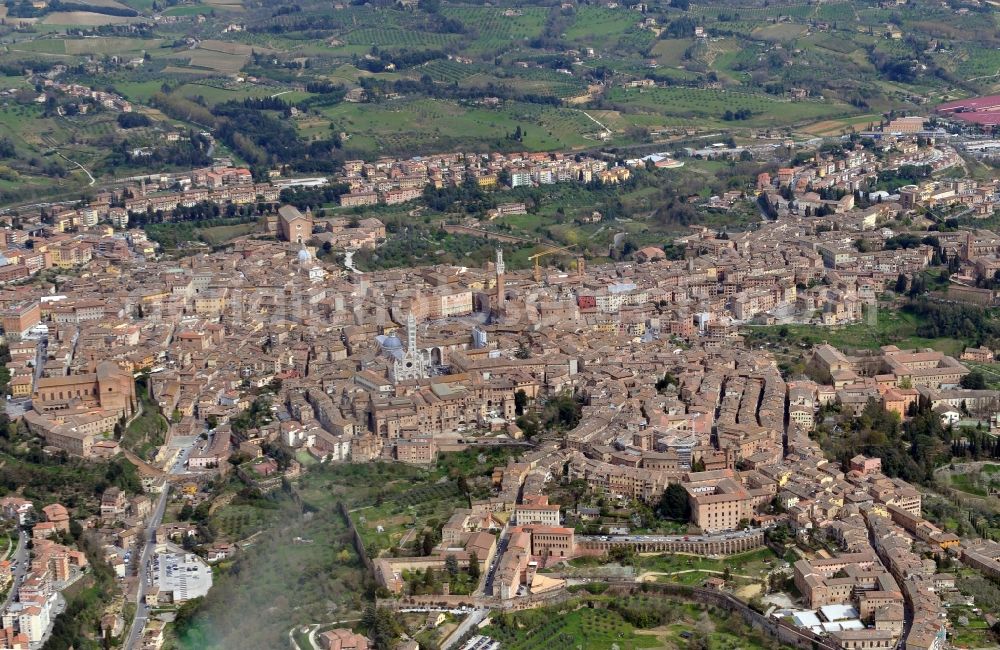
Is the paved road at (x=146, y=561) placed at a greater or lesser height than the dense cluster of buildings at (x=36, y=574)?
lesser

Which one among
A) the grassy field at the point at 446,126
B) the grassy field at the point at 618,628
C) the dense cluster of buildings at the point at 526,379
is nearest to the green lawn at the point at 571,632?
the grassy field at the point at 618,628

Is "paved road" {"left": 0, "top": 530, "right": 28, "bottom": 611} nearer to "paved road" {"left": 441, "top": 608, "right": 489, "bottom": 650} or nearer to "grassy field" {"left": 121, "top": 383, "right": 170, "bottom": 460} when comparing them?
"grassy field" {"left": 121, "top": 383, "right": 170, "bottom": 460}

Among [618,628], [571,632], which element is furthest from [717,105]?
[571,632]

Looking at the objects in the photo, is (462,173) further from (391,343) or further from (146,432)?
(146,432)

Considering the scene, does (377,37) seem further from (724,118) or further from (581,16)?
(724,118)

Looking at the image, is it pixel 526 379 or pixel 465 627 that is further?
pixel 526 379

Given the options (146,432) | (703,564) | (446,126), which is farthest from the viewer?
(446,126)

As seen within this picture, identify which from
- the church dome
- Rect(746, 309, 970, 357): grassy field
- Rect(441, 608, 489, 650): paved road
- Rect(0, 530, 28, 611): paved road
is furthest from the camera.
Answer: Rect(746, 309, 970, 357): grassy field

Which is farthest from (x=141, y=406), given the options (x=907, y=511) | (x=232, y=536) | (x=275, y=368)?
(x=907, y=511)

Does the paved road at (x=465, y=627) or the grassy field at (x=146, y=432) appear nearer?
the paved road at (x=465, y=627)

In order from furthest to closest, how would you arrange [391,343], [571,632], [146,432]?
[391,343], [146,432], [571,632]

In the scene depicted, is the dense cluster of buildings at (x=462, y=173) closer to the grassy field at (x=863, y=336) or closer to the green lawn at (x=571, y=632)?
the grassy field at (x=863, y=336)

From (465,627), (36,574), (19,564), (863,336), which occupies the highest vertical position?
(863,336)

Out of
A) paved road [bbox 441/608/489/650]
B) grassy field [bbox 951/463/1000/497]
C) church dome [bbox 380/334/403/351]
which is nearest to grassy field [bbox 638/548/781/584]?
paved road [bbox 441/608/489/650]
